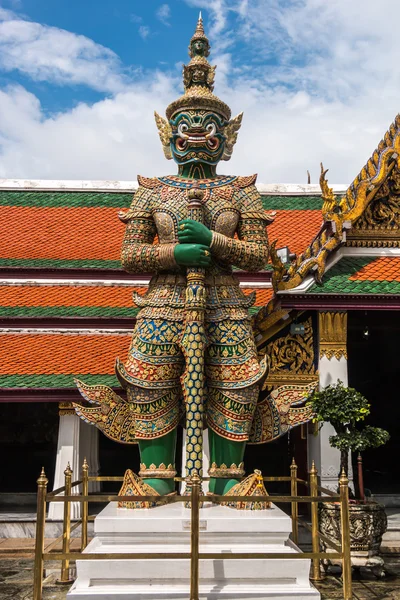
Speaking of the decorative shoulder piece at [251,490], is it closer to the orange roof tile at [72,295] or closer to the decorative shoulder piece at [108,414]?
the decorative shoulder piece at [108,414]

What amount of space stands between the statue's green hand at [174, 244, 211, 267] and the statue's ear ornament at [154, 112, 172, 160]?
1.43 m

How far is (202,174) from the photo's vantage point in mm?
6660

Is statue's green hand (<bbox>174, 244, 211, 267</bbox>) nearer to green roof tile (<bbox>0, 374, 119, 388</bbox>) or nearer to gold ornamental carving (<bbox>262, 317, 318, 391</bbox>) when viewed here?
gold ornamental carving (<bbox>262, 317, 318, 391</bbox>)

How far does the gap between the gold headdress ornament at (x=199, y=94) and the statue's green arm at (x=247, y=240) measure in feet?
2.24

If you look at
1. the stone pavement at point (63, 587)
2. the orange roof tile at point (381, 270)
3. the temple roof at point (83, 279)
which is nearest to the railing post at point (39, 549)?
the stone pavement at point (63, 587)

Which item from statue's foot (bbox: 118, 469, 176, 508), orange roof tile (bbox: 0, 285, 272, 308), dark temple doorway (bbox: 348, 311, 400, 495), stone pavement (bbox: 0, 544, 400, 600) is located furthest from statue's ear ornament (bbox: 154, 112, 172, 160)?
dark temple doorway (bbox: 348, 311, 400, 495)

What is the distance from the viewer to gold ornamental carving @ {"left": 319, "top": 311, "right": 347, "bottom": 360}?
859 cm

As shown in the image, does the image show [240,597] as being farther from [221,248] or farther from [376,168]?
[376,168]

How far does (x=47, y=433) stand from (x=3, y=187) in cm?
551

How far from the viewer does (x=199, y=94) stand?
654cm

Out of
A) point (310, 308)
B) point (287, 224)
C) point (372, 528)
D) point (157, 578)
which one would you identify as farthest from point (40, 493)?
point (287, 224)

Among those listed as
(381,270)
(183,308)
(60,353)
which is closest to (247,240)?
(183,308)

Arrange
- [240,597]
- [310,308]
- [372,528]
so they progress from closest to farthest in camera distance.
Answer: [240,597], [372,528], [310,308]

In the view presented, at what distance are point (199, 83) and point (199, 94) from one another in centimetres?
27
